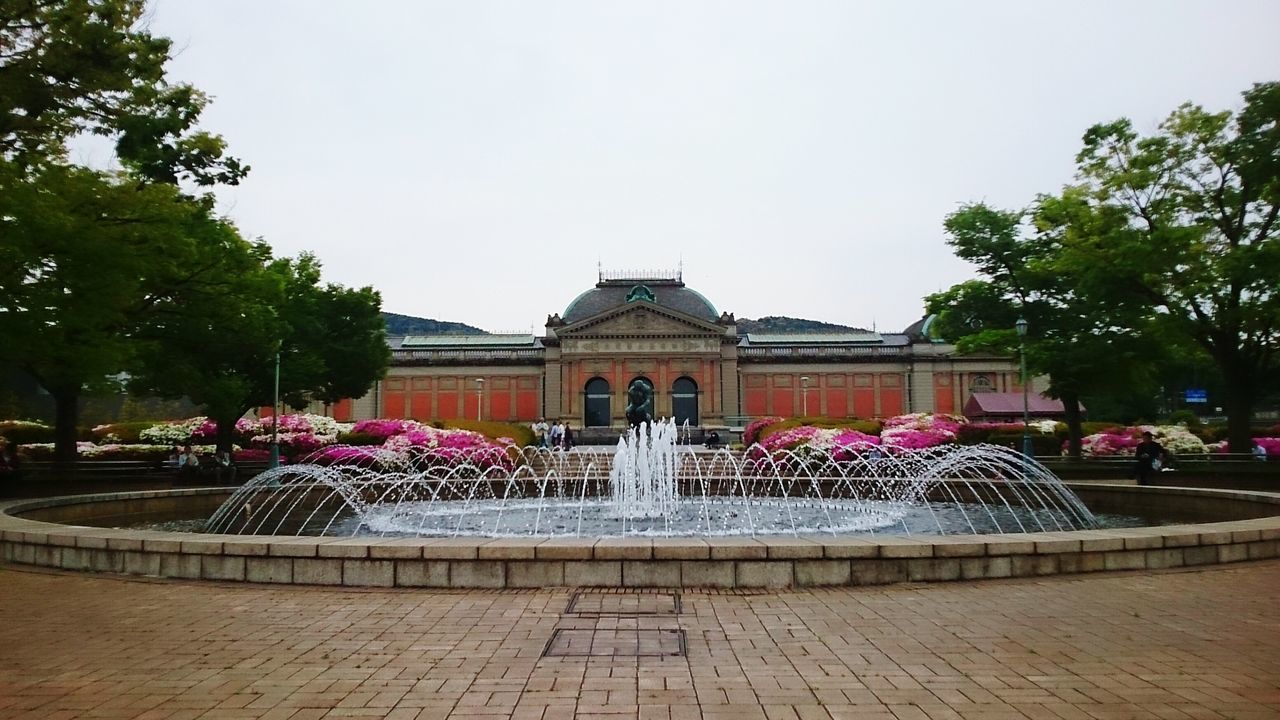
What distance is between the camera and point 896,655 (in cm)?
536

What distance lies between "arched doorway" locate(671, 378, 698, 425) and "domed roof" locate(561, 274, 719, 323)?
665 centimetres

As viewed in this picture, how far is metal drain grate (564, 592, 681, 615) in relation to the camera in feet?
21.8

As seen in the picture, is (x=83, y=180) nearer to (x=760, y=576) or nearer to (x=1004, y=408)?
(x=760, y=576)

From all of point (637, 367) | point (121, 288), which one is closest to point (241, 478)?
point (121, 288)

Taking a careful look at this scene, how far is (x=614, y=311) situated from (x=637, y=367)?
4489 millimetres

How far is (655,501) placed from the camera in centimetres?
1672

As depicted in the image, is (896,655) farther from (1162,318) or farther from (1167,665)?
(1162,318)

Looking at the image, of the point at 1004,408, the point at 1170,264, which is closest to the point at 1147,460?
the point at 1170,264

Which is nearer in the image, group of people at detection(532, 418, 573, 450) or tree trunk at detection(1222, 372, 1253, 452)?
tree trunk at detection(1222, 372, 1253, 452)

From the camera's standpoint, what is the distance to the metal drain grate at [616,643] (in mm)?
5418

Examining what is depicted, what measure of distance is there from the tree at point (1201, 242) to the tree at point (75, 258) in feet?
75.9

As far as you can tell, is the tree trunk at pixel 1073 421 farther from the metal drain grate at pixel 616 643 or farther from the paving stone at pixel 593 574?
the metal drain grate at pixel 616 643

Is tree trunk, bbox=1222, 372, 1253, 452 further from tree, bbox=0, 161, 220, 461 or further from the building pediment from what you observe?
the building pediment

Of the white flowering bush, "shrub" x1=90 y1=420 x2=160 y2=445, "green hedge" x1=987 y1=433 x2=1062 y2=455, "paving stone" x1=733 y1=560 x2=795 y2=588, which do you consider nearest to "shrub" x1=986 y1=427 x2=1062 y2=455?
"green hedge" x1=987 y1=433 x2=1062 y2=455
